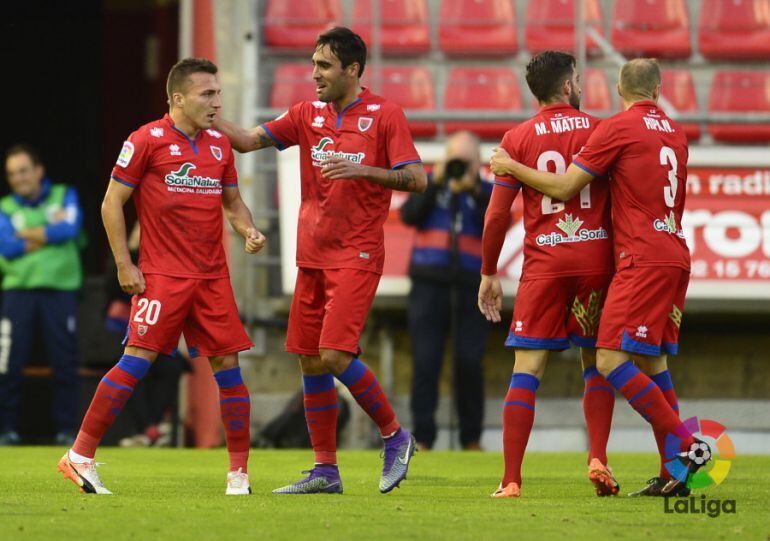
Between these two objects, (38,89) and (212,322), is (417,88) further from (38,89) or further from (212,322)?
(212,322)

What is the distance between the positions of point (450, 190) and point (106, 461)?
10.9ft

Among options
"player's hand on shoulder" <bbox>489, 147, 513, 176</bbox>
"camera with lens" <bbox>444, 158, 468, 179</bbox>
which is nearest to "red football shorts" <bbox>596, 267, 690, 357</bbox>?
"player's hand on shoulder" <bbox>489, 147, 513, 176</bbox>

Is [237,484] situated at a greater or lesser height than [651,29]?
lesser

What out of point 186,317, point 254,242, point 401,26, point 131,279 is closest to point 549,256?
point 254,242

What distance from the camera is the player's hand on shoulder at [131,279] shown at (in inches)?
251

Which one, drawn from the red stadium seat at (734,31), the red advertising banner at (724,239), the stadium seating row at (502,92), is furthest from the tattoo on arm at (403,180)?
the red stadium seat at (734,31)

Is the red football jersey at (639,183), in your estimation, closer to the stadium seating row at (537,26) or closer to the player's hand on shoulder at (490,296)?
the player's hand on shoulder at (490,296)

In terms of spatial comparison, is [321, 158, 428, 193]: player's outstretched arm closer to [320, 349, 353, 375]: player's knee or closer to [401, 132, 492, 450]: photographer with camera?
[320, 349, 353, 375]: player's knee

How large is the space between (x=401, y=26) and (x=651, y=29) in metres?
2.21

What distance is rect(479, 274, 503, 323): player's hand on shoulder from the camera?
644 cm

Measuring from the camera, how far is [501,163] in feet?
20.8

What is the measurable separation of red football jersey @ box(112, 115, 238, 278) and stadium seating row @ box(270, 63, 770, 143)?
6063 mm

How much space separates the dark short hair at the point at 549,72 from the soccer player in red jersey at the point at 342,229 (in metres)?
0.61

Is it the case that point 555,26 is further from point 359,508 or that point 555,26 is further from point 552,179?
point 359,508
